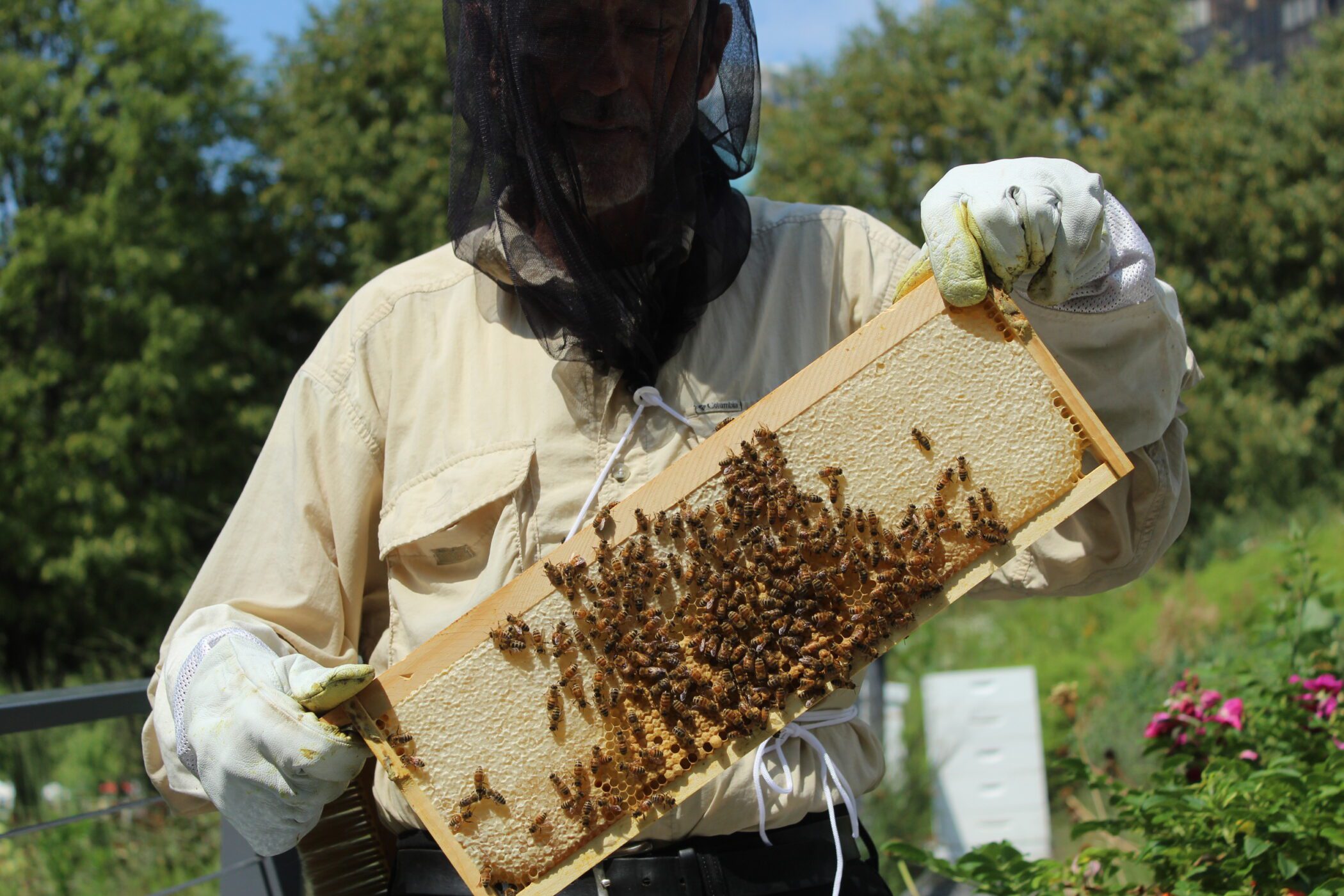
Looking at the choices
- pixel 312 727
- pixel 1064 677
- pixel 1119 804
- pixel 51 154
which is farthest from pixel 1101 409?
pixel 51 154

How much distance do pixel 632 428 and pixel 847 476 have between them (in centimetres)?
46

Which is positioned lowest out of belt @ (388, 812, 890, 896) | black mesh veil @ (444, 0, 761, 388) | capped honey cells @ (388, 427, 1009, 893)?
belt @ (388, 812, 890, 896)

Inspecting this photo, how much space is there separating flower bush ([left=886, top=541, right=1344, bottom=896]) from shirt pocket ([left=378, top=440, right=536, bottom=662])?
116cm

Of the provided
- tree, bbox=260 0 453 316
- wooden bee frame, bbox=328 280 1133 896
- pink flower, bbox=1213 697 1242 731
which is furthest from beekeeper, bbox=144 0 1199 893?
tree, bbox=260 0 453 316

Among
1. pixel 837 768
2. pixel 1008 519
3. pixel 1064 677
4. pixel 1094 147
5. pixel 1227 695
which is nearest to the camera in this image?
pixel 1008 519

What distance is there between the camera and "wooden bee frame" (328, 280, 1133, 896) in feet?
6.29

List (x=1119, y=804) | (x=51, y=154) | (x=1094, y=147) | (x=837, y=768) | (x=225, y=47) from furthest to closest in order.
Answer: (x=1094, y=147) → (x=225, y=47) → (x=51, y=154) → (x=1119, y=804) → (x=837, y=768)

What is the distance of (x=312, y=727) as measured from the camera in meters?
1.81

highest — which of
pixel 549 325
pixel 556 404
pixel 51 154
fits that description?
pixel 51 154

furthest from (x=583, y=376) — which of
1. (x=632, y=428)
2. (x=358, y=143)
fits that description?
(x=358, y=143)

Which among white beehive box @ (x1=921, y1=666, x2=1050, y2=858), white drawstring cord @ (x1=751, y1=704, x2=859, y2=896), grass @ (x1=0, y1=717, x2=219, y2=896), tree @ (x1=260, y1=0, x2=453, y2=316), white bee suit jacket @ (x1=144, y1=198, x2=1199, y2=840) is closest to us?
white drawstring cord @ (x1=751, y1=704, x2=859, y2=896)

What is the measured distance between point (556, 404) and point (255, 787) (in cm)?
90

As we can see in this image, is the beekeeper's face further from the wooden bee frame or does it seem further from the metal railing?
the metal railing

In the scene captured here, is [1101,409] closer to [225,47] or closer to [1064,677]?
[1064,677]
